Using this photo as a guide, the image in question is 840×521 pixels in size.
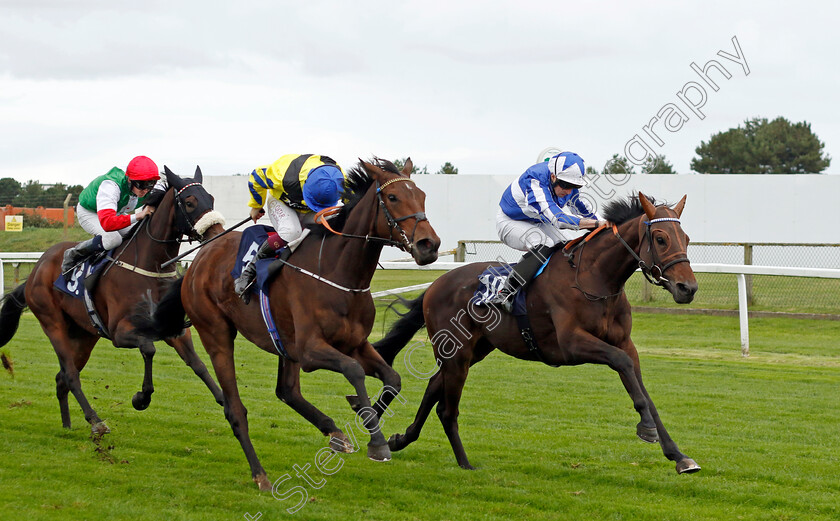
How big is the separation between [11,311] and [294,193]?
3937mm

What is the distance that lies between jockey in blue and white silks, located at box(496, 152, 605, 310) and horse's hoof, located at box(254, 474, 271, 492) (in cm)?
187

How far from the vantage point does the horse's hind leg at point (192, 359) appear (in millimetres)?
6469

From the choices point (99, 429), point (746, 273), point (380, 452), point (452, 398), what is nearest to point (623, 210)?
point (452, 398)

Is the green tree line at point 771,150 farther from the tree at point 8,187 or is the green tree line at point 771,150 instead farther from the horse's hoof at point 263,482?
the horse's hoof at point 263,482

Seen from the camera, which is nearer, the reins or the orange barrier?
the reins

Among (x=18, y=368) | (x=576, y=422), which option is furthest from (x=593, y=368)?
(x=18, y=368)

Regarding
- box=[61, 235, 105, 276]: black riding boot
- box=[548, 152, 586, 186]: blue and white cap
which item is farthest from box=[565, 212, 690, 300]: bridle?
box=[61, 235, 105, 276]: black riding boot

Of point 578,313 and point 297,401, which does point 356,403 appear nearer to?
point 297,401

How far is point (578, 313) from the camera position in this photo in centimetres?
548

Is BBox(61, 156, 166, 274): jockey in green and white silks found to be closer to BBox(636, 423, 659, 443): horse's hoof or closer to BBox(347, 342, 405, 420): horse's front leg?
BBox(347, 342, 405, 420): horse's front leg

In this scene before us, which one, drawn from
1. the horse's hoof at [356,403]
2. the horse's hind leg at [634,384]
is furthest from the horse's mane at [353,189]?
the horse's hind leg at [634,384]

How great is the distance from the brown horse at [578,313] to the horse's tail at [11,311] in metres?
3.41

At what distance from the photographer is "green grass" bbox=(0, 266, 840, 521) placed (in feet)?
15.6

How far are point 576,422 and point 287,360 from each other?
8.67 feet
